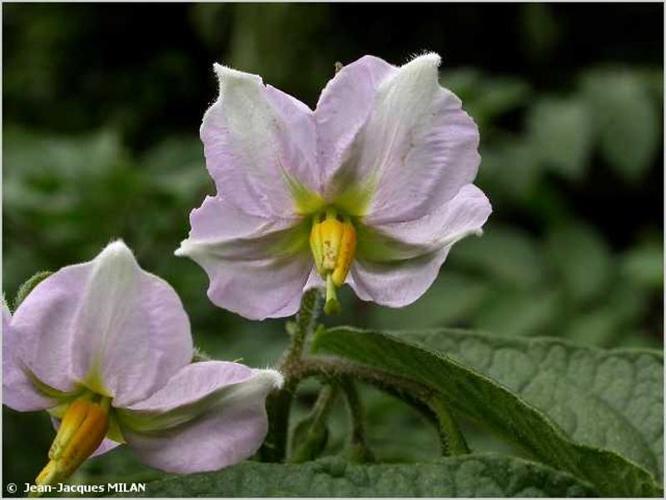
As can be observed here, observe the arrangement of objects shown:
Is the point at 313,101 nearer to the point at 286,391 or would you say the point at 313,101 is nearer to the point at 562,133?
the point at 562,133

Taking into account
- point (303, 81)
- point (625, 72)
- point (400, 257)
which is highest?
point (400, 257)

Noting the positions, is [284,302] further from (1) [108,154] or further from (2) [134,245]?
(1) [108,154]

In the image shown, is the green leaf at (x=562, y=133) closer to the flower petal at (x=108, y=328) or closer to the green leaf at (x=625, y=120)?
the green leaf at (x=625, y=120)

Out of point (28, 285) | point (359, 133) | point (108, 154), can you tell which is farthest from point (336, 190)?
point (108, 154)

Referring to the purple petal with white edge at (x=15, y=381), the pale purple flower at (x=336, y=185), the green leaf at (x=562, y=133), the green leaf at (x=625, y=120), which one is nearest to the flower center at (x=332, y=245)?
the pale purple flower at (x=336, y=185)

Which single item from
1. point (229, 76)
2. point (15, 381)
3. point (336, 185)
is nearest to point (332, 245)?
point (336, 185)

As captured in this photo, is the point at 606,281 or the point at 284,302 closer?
the point at 284,302

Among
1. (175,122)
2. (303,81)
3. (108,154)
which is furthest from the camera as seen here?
(175,122)
